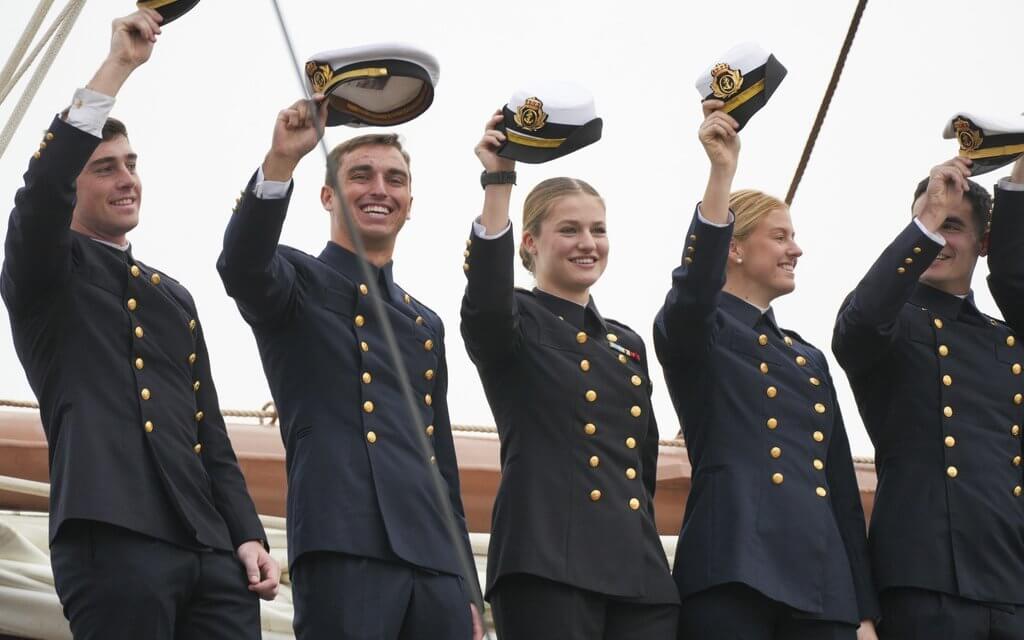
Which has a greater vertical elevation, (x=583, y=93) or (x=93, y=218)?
(x=583, y=93)

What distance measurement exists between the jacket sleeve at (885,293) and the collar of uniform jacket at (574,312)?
463 millimetres

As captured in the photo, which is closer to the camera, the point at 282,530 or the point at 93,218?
the point at 93,218

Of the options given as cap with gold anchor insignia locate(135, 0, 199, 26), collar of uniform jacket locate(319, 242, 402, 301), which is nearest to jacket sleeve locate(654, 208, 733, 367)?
collar of uniform jacket locate(319, 242, 402, 301)

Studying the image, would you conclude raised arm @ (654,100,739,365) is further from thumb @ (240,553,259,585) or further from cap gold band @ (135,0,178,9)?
cap gold band @ (135,0,178,9)

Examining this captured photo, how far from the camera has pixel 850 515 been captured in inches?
125

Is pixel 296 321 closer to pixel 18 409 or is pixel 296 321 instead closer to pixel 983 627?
pixel 983 627

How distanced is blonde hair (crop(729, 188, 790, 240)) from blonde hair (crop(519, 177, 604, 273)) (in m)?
0.30

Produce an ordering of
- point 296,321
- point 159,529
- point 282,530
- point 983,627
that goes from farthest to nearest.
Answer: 1. point 282,530
2. point 983,627
3. point 296,321
4. point 159,529

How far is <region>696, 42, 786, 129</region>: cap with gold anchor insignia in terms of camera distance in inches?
120

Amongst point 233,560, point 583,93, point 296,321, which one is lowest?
point 233,560

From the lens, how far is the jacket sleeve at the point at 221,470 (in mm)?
2826

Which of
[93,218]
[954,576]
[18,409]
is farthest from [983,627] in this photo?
[18,409]

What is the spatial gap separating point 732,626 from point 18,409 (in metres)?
2.29

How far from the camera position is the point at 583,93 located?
2.95 meters
